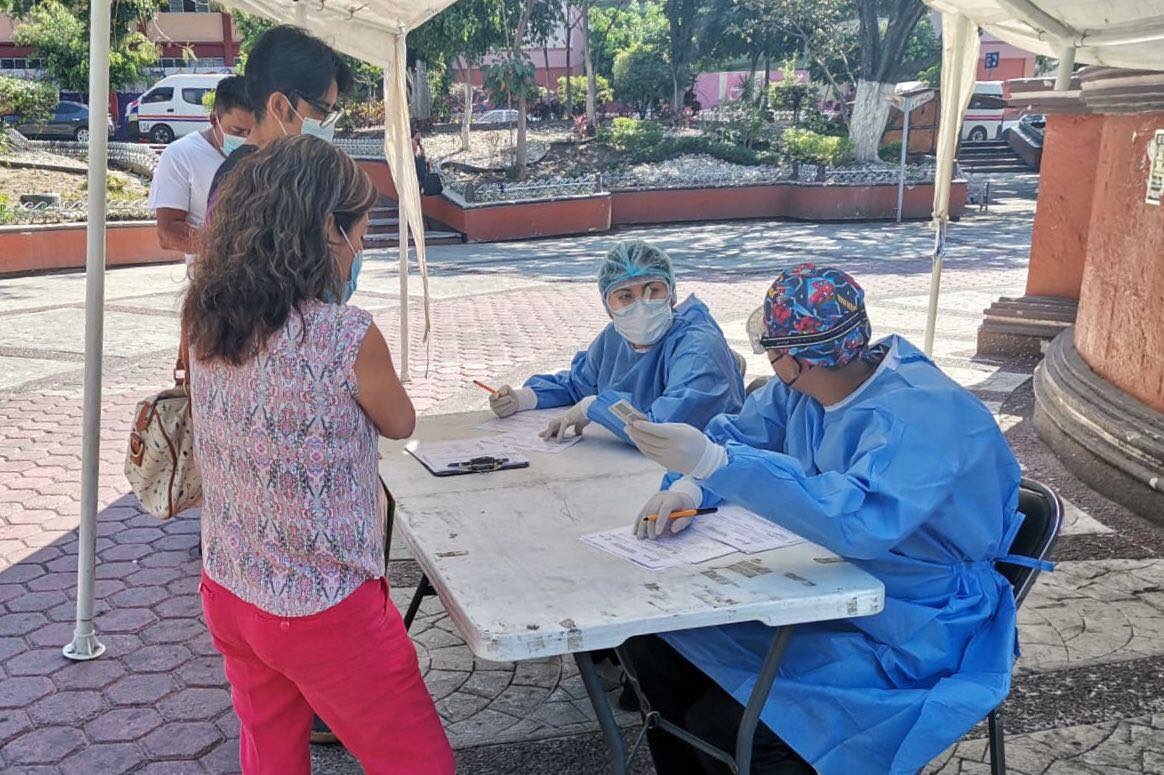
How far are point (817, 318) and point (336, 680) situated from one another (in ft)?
3.95

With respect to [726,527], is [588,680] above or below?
below

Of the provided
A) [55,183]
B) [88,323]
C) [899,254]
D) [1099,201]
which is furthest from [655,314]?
[55,183]

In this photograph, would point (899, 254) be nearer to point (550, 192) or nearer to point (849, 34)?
point (550, 192)

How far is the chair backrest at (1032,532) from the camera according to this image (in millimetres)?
2447

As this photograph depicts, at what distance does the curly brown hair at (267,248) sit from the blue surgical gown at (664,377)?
49.4 inches

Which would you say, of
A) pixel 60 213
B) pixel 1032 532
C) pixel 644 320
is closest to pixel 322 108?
pixel 644 320

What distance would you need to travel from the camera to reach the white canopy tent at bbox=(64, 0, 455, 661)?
3.37 metres

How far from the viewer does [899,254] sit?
46.4 feet

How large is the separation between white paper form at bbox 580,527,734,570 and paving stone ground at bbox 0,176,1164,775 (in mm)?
895

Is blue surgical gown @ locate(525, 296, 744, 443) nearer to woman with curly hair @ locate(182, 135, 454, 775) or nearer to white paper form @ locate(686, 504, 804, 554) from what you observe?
white paper form @ locate(686, 504, 804, 554)

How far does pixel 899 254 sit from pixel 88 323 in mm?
12121

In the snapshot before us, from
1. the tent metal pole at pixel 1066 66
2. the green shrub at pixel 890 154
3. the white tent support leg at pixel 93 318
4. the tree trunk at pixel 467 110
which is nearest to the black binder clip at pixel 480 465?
the white tent support leg at pixel 93 318

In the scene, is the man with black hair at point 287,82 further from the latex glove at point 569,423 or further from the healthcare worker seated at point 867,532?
the healthcare worker seated at point 867,532

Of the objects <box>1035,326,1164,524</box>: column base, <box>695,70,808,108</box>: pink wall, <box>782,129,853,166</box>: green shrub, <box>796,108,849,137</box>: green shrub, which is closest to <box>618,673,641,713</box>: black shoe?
<box>1035,326,1164,524</box>: column base
